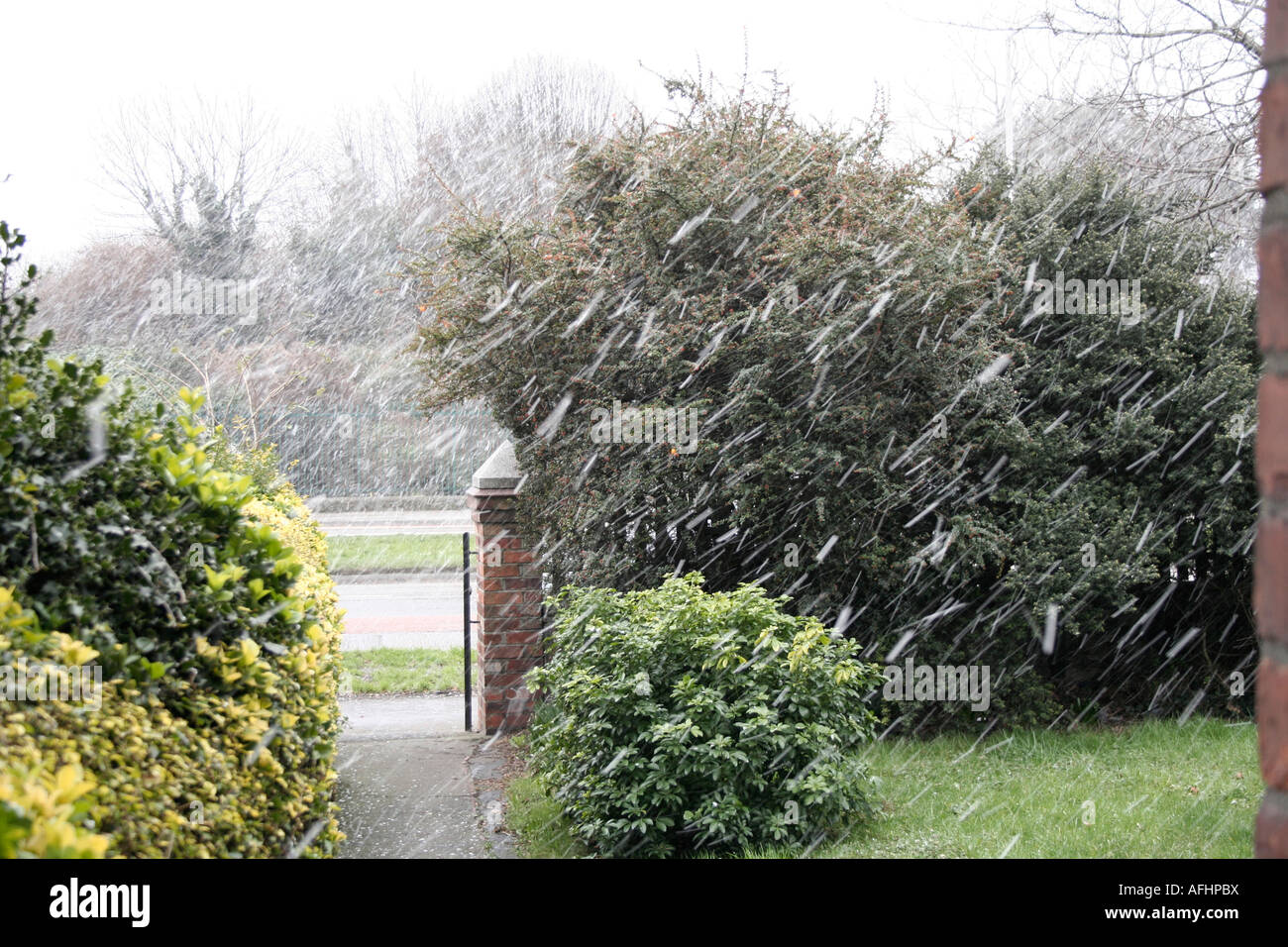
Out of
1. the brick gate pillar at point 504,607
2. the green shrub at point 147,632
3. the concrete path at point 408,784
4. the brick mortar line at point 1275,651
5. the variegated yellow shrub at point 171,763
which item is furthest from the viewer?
the brick gate pillar at point 504,607

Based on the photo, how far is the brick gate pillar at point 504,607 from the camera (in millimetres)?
7395

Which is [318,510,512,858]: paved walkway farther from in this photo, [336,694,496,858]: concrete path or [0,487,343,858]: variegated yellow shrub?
[0,487,343,858]: variegated yellow shrub

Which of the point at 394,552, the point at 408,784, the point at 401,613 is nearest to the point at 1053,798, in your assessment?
the point at 408,784

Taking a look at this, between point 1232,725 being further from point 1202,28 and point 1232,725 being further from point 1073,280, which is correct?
point 1202,28

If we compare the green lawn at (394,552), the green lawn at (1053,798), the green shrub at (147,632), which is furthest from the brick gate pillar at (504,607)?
the green lawn at (394,552)

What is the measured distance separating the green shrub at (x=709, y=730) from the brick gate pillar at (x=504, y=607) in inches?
93.9

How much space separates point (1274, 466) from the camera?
43.4 inches

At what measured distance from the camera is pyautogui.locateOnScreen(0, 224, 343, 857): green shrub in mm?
2045

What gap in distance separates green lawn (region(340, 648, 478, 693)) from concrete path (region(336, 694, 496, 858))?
1.12 ft

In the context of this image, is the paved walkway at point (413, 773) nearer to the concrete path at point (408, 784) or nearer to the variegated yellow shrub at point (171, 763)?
the concrete path at point (408, 784)

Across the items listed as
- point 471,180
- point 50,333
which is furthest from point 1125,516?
point 471,180

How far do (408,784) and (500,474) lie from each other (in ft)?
7.99

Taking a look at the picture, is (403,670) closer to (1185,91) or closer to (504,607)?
(504,607)
